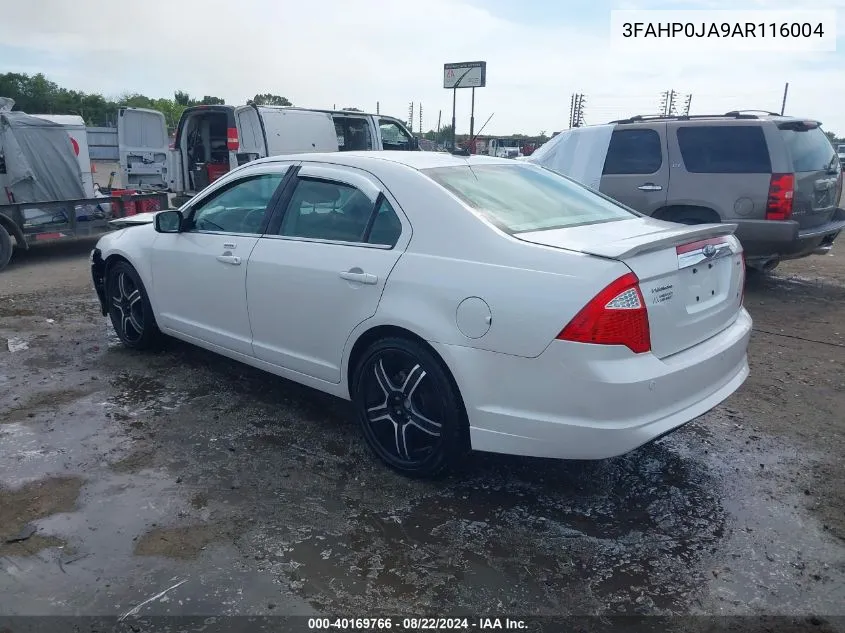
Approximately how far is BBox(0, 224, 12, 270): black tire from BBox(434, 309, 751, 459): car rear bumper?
8.32 metres

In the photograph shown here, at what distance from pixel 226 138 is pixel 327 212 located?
9.38 meters

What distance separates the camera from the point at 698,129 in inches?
293

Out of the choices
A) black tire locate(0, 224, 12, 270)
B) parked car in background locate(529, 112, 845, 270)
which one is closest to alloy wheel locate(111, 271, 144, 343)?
black tire locate(0, 224, 12, 270)

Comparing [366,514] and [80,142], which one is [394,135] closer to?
[80,142]

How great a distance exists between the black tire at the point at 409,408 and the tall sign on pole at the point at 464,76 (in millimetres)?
15915

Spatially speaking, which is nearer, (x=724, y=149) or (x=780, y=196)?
(x=780, y=196)

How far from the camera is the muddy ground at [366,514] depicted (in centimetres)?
269

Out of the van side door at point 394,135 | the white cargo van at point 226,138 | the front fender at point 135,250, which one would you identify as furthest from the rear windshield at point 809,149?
the van side door at point 394,135

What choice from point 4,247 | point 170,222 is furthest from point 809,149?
point 4,247

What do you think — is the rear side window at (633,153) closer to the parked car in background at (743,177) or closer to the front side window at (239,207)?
the parked car in background at (743,177)

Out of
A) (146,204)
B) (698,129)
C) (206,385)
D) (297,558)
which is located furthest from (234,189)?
(146,204)

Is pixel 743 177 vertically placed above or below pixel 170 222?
above

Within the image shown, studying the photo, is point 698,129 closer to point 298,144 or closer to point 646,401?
point 646,401

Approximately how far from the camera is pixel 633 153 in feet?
25.8
